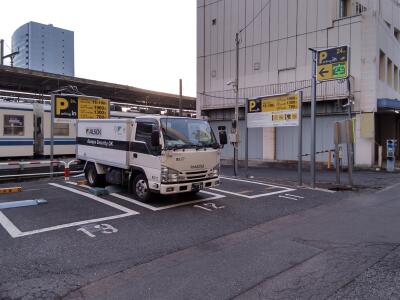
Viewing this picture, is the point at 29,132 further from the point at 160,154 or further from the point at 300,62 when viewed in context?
the point at 300,62

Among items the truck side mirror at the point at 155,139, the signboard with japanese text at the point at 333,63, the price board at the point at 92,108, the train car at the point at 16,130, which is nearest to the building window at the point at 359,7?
the signboard with japanese text at the point at 333,63

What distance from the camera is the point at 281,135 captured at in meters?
22.2

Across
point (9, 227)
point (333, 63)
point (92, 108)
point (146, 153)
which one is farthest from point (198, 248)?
point (92, 108)

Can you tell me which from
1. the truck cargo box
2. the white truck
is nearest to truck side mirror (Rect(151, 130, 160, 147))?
the white truck

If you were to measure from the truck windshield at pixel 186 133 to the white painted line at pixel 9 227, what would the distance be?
371 centimetres

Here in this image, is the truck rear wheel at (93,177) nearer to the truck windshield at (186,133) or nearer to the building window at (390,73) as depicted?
the truck windshield at (186,133)

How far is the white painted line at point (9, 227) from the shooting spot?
6688 mm

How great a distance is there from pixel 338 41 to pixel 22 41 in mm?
28153

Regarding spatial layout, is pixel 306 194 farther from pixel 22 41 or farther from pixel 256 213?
pixel 22 41

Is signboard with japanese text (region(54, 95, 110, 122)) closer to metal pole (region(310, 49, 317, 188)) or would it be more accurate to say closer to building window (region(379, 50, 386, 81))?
metal pole (region(310, 49, 317, 188))

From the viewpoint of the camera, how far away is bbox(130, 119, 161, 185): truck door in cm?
888

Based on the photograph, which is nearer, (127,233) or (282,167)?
(127,233)

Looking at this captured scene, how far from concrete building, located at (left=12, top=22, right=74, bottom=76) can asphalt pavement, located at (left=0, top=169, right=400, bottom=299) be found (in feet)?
90.3

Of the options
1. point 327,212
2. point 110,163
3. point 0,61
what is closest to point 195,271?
point 327,212
